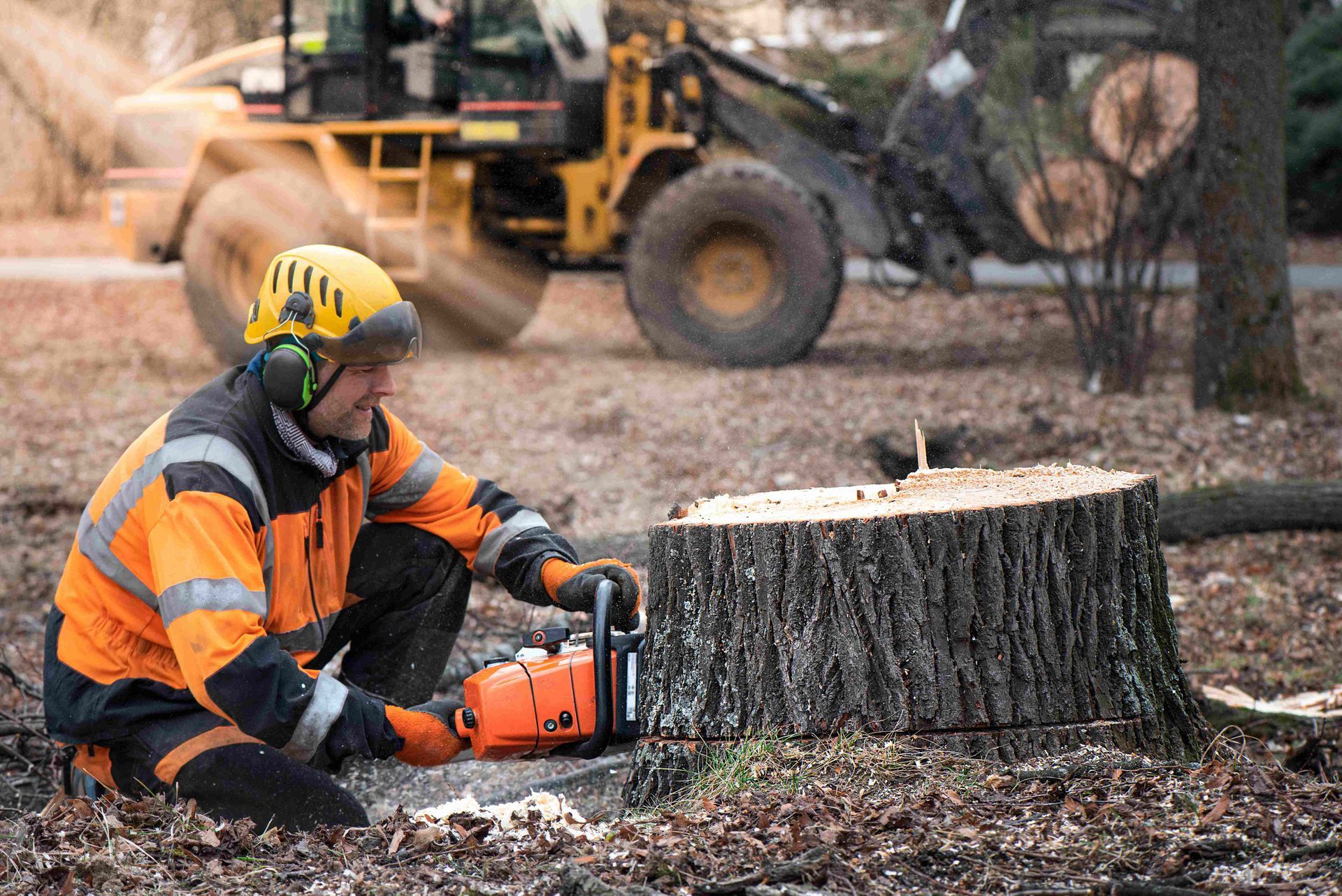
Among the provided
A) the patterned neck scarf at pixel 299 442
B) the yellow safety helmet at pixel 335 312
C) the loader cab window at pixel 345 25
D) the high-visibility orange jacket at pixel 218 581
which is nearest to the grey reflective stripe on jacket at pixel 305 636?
the high-visibility orange jacket at pixel 218 581

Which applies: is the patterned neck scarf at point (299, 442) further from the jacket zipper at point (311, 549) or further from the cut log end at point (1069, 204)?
the cut log end at point (1069, 204)

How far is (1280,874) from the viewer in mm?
2014

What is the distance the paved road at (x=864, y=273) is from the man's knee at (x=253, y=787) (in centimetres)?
857

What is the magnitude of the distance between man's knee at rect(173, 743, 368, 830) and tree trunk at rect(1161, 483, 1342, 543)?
3.54 metres

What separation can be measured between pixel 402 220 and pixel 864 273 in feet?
20.6

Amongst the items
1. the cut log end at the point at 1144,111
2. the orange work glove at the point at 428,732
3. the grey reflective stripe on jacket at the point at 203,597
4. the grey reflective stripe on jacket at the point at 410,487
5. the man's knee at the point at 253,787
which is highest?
the cut log end at the point at 1144,111

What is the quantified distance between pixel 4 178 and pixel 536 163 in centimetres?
1329

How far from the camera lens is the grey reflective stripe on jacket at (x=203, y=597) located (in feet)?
8.87

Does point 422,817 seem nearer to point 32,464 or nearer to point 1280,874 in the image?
point 1280,874

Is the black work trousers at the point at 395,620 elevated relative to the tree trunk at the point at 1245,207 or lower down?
lower down

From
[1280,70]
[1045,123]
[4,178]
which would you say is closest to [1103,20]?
[1045,123]

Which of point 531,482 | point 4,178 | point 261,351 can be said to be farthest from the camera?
point 4,178

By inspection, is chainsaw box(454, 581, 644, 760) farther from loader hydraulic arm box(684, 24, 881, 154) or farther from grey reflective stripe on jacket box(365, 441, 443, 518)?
loader hydraulic arm box(684, 24, 881, 154)

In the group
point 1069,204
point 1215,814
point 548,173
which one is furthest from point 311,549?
point 548,173
